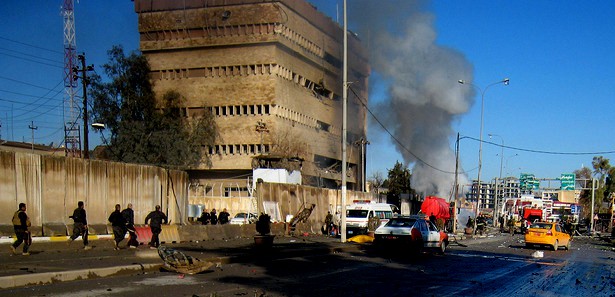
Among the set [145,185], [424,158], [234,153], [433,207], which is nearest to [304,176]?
[234,153]

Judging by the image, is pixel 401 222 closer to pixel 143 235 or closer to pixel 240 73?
pixel 143 235

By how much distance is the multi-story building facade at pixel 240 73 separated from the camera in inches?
2886

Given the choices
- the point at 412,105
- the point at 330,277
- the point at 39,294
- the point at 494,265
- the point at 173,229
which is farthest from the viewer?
the point at 412,105

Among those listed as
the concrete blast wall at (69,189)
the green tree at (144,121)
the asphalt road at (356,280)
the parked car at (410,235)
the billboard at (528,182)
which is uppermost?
the green tree at (144,121)

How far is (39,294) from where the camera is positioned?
1089 centimetres

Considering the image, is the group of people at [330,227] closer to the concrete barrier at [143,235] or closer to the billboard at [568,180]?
the concrete barrier at [143,235]

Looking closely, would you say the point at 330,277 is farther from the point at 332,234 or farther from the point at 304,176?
the point at 304,176

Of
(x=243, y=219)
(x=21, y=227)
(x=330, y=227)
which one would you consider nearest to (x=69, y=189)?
(x=21, y=227)

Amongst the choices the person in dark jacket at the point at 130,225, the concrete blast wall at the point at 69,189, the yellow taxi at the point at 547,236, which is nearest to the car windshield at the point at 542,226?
the yellow taxi at the point at 547,236

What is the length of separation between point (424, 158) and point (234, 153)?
25539mm

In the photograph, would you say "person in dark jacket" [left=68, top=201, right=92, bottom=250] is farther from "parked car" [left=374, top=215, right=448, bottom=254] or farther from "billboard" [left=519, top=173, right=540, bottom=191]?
"billboard" [left=519, top=173, right=540, bottom=191]

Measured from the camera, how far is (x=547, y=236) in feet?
102

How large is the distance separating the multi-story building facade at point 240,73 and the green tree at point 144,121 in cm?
254

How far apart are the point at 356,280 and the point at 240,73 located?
204ft
